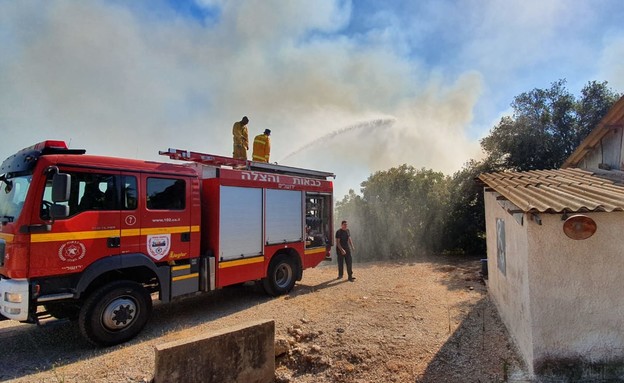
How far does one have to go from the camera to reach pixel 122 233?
571 cm

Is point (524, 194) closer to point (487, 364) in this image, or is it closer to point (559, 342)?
point (559, 342)

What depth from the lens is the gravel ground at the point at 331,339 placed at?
4586 mm

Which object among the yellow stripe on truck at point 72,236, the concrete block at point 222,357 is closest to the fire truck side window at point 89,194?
the yellow stripe on truck at point 72,236

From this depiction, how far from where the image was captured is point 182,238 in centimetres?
652

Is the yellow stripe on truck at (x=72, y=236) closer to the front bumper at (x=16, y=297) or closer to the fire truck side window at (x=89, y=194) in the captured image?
the fire truck side window at (x=89, y=194)

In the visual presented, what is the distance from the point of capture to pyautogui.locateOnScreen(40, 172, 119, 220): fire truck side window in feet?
16.7

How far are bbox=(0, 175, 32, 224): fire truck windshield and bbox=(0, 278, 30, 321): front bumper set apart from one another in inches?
35.0

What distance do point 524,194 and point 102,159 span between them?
6220 millimetres

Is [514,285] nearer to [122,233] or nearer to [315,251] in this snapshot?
[315,251]

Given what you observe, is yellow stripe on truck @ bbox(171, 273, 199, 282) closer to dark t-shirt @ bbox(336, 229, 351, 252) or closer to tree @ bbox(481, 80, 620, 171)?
dark t-shirt @ bbox(336, 229, 351, 252)

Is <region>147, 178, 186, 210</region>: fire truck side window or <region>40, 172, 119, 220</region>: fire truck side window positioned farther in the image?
<region>147, 178, 186, 210</region>: fire truck side window

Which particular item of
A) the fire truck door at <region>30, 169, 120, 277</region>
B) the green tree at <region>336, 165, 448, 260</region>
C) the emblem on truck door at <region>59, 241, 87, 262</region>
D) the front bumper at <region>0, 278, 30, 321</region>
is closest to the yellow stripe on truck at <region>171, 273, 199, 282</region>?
the fire truck door at <region>30, 169, 120, 277</region>

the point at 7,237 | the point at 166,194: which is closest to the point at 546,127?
the point at 166,194

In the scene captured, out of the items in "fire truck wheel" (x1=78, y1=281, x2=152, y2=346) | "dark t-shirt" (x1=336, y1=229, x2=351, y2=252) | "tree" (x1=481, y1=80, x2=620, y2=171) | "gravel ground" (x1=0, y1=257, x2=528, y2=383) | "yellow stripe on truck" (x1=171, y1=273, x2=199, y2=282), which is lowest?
"gravel ground" (x1=0, y1=257, x2=528, y2=383)
